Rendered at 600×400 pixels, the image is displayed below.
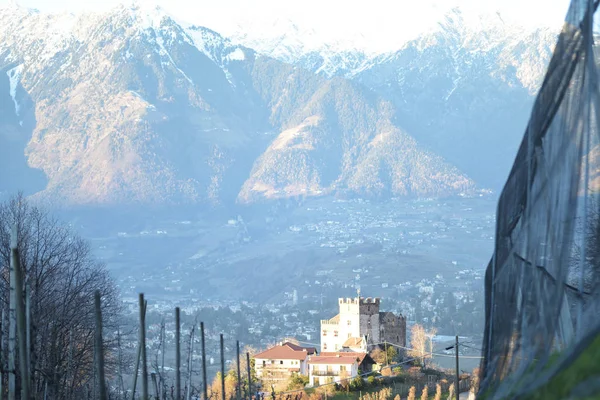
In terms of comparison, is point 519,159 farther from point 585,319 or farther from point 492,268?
point 585,319

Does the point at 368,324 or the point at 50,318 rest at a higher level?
the point at 50,318

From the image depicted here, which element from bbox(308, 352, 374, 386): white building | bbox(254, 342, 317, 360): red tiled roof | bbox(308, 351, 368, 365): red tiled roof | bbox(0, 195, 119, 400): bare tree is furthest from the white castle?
bbox(0, 195, 119, 400): bare tree

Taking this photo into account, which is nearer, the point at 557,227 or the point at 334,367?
the point at 557,227

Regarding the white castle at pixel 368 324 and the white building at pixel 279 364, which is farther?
the white castle at pixel 368 324

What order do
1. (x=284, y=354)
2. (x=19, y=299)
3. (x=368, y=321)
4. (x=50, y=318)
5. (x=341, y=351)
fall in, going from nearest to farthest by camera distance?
(x=19, y=299), (x=50, y=318), (x=284, y=354), (x=341, y=351), (x=368, y=321)

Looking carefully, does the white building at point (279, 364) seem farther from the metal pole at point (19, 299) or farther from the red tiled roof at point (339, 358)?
the metal pole at point (19, 299)

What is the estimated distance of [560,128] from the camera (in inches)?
352

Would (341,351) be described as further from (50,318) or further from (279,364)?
(50,318)

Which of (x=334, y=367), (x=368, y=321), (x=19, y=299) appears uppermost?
(x=19, y=299)

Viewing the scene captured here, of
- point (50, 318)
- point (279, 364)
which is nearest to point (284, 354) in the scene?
→ point (279, 364)

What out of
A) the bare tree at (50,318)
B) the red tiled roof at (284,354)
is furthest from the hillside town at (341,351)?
the bare tree at (50,318)

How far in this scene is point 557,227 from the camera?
864 cm

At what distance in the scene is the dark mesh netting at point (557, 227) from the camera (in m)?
7.82

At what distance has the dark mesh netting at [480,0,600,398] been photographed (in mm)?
7820
